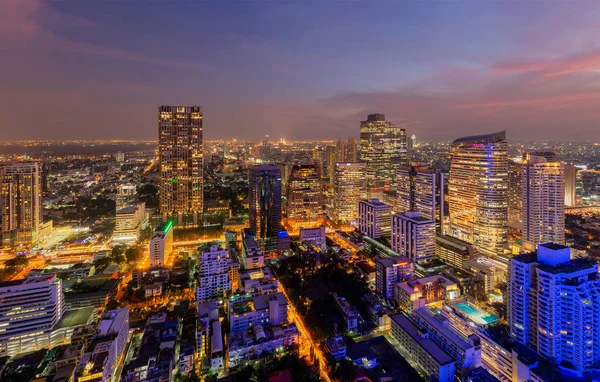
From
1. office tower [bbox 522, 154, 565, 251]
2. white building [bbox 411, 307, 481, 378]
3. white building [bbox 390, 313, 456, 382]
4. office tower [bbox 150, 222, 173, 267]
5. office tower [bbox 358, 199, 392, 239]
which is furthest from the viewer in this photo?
office tower [bbox 358, 199, 392, 239]

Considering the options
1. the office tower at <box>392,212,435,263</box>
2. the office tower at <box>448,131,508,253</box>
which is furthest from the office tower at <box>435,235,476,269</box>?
the office tower at <box>448,131,508,253</box>

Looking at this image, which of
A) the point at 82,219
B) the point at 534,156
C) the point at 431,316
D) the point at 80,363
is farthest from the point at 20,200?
the point at 534,156

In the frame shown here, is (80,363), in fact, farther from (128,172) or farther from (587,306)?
(128,172)

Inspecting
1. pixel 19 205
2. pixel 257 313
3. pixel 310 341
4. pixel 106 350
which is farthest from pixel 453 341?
pixel 19 205

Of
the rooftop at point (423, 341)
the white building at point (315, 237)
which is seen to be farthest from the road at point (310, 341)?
the white building at point (315, 237)

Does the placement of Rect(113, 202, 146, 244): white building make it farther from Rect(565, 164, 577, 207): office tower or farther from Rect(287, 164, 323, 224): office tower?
Rect(565, 164, 577, 207): office tower

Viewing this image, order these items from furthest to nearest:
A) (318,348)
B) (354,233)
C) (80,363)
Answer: (354,233) < (318,348) < (80,363)

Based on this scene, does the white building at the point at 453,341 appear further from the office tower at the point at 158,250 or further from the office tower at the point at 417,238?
the office tower at the point at 158,250
